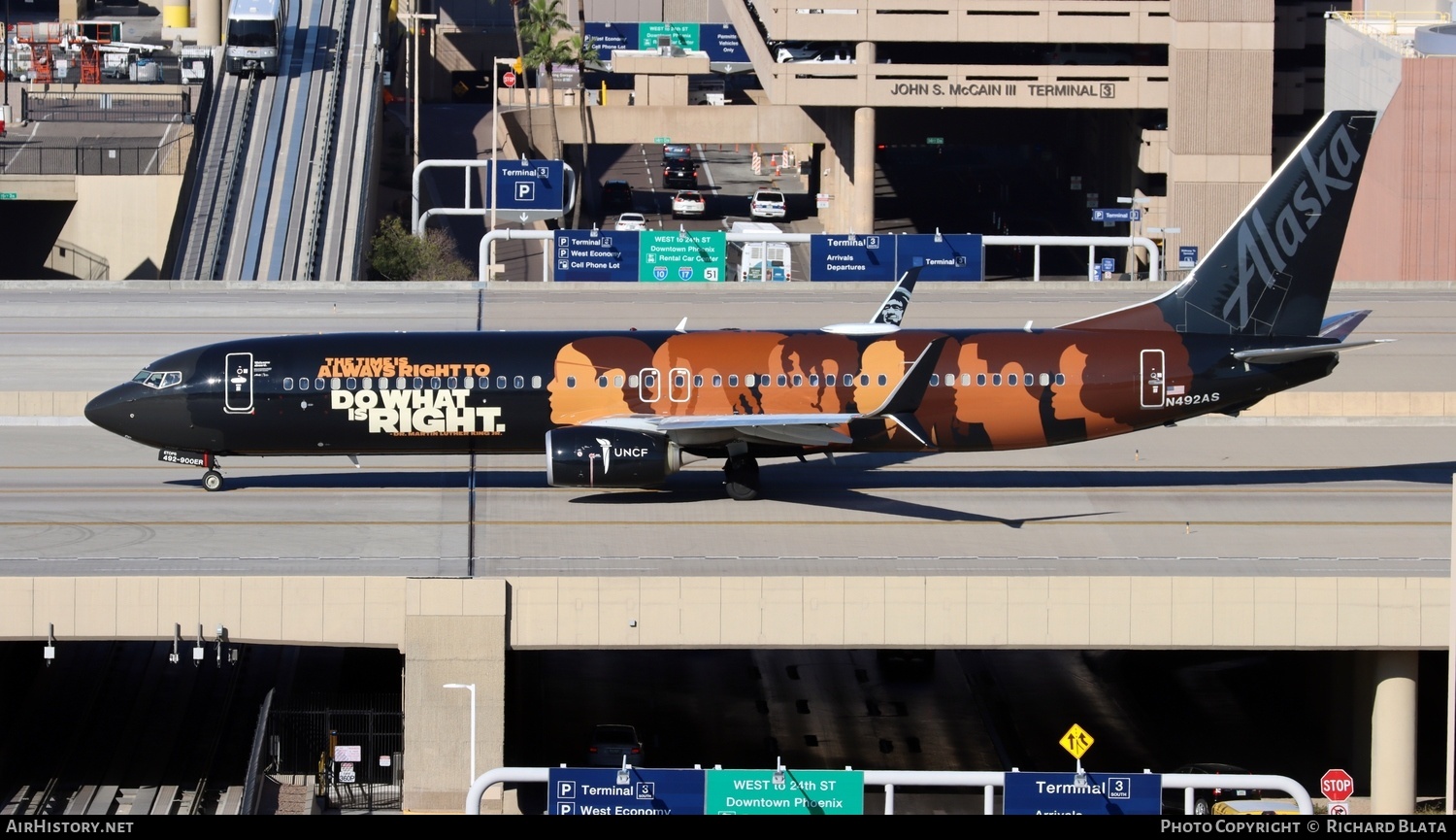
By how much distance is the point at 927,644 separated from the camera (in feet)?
121

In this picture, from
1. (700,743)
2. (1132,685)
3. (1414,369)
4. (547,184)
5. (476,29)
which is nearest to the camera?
(700,743)

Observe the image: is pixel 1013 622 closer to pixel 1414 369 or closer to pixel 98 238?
pixel 1414 369

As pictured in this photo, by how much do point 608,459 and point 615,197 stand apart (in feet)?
305

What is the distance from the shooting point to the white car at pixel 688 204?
128 meters

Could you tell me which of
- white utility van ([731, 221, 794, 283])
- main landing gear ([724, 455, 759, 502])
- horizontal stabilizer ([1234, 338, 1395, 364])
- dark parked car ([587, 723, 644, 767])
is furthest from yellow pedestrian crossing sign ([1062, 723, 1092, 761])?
white utility van ([731, 221, 794, 283])

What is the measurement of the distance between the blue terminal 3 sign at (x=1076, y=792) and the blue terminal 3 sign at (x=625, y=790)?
199 inches

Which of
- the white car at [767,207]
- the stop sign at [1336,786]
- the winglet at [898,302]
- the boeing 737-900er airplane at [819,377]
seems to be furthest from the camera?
the white car at [767,207]

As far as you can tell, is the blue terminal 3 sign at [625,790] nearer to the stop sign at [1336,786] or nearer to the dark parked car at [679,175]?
the stop sign at [1336,786]

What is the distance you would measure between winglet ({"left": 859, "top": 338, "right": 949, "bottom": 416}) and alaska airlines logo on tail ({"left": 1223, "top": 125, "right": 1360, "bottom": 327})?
329 inches

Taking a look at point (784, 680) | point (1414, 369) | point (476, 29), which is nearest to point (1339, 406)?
point (1414, 369)

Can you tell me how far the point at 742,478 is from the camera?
44.9 metres

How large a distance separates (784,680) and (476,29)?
430ft

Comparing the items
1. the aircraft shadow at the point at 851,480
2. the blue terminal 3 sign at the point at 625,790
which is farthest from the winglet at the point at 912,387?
the blue terminal 3 sign at the point at 625,790

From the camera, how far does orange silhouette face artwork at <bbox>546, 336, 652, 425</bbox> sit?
43.5 metres
